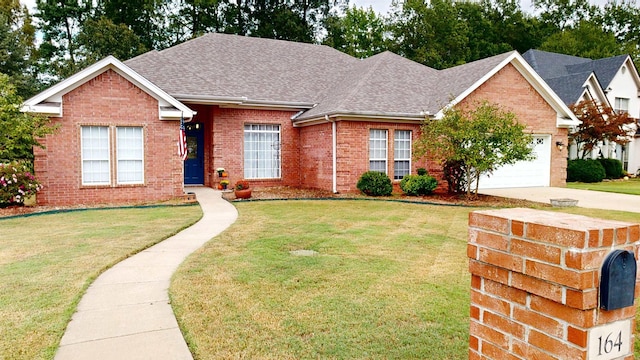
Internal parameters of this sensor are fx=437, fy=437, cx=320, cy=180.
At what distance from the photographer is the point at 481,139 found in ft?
45.3

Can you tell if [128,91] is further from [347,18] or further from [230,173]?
[347,18]

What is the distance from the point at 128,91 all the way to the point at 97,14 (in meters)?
25.9

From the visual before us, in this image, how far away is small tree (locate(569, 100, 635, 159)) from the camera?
900 inches

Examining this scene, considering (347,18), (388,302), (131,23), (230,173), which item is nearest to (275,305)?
(388,302)

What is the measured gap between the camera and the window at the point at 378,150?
16.3m

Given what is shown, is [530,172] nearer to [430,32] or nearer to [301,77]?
[301,77]

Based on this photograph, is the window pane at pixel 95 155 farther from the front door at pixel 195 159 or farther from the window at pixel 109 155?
the front door at pixel 195 159

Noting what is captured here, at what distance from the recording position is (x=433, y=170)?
17.3 metres

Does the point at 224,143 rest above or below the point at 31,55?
below

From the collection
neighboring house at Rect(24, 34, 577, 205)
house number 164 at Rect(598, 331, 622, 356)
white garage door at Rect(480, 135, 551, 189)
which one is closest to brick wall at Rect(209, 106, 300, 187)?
neighboring house at Rect(24, 34, 577, 205)

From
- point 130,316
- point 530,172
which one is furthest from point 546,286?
point 530,172

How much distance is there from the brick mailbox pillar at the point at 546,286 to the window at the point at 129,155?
44.1ft

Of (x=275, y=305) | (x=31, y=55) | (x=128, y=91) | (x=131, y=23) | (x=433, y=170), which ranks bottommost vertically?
(x=275, y=305)

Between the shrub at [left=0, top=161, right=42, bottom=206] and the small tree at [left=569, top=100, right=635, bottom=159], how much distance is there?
2469 centimetres
